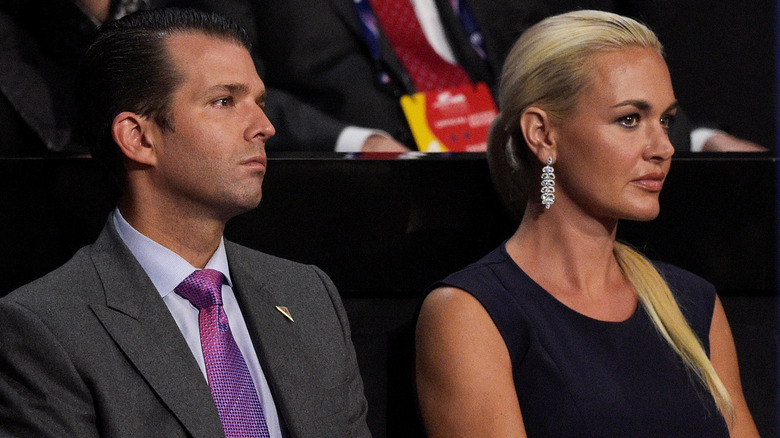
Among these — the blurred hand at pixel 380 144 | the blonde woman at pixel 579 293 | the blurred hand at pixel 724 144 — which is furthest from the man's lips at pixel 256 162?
the blurred hand at pixel 724 144

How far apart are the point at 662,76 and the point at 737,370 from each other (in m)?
0.50

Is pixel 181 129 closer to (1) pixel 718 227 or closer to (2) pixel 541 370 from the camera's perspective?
(2) pixel 541 370

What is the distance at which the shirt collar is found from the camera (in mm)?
1332

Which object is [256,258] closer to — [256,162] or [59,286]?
[256,162]

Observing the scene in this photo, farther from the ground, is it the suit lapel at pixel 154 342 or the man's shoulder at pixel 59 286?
the man's shoulder at pixel 59 286

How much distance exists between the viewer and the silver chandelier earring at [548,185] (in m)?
1.58

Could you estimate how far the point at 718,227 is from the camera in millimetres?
1701

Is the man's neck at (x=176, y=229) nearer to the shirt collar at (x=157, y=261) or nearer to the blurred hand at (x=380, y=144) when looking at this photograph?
the shirt collar at (x=157, y=261)

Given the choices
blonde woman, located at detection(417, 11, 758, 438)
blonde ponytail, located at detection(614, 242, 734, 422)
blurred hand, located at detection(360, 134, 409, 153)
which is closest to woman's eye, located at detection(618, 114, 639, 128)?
blonde woman, located at detection(417, 11, 758, 438)

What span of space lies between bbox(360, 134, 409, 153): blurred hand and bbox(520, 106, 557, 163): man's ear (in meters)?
0.53

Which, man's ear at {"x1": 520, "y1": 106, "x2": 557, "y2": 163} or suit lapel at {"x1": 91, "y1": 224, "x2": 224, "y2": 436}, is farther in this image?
man's ear at {"x1": 520, "y1": 106, "x2": 557, "y2": 163}

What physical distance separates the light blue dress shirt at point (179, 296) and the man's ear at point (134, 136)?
0.09m

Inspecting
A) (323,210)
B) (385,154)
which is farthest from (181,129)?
(385,154)

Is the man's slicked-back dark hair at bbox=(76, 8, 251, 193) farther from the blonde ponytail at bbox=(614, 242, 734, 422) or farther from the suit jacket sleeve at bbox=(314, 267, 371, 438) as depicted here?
the blonde ponytail at bbox=(614, 242, 734, 422)
